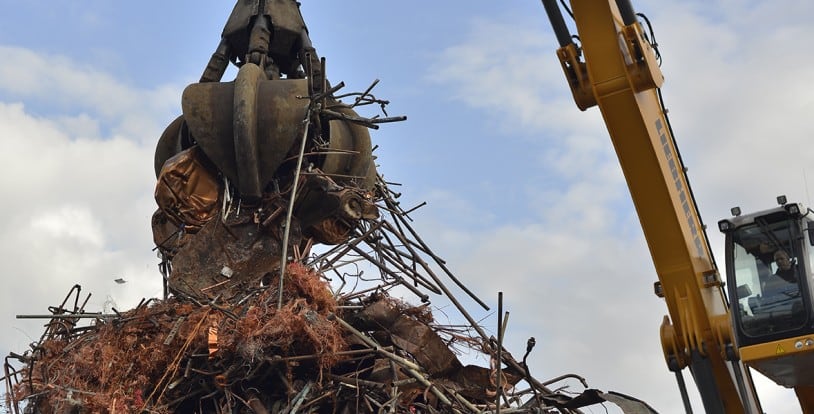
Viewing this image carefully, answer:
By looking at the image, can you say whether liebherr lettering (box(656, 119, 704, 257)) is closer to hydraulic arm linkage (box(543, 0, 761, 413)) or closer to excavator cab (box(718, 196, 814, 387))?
hydraulic arm linkage (box(543, 0, 761, 413))

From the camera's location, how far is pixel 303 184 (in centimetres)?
1162

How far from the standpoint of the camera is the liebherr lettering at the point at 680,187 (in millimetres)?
8203

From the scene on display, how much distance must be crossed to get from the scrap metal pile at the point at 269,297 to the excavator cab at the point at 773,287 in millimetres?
1926

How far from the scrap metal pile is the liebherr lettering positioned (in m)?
1.72

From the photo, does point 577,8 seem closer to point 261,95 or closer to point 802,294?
point 802,294

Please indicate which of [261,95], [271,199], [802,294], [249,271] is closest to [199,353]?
[249,271]

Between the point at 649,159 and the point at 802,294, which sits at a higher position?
the point at 649,159

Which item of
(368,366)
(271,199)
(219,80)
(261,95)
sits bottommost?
(368,366)

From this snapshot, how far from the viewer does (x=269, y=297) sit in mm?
10305

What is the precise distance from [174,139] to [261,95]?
5.66 feet

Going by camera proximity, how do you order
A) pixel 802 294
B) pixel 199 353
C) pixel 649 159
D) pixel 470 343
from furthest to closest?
pixel 470 343
pixel 199 353
pixel 649 159
pixel 802 294

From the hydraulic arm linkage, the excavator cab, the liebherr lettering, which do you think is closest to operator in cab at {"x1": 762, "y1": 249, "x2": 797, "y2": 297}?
the excavator cab

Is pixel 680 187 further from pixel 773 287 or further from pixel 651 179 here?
pixel 773 287

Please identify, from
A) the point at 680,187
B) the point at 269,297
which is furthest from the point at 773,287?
the point at 269,297
